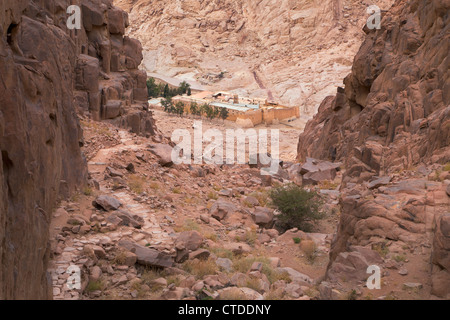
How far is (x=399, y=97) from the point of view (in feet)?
64.9

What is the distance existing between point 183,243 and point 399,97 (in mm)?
12533

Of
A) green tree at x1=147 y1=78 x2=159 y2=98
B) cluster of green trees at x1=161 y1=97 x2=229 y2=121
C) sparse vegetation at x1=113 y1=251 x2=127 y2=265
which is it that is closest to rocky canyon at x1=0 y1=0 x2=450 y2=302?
sparse vegetation at x1=113 y1=251 x2=127 y2=265

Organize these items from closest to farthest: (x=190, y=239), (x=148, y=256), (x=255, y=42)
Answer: (x=148, y=256), (x=190, y=239), (x=255, y=42)

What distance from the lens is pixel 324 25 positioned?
3312 inches

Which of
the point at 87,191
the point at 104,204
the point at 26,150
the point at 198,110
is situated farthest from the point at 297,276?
the point at 198,110

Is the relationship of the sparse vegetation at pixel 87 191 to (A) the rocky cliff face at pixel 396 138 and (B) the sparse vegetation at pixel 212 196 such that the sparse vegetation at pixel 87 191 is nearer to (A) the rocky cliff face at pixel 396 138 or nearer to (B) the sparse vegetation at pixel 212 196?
(B) the sparse vegetation at pixel 212 196

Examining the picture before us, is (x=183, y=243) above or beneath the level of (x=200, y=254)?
above

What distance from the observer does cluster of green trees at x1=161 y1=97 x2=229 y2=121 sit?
56.0 metres

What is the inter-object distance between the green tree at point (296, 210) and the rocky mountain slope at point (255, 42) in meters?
50.4

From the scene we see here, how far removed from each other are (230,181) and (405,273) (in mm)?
13751

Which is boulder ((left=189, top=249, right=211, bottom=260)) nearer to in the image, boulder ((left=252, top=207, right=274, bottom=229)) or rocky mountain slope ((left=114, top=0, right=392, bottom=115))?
boulder ((left=252, top=207, right=274, bottom=229))

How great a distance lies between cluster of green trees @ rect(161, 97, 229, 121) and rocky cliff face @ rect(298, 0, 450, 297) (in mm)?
23885

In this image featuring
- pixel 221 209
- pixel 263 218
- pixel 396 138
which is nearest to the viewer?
pixel 221 209

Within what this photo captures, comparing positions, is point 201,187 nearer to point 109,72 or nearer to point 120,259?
point 120,259
